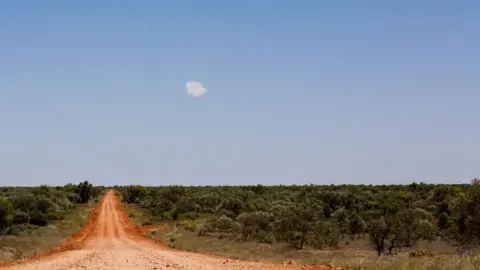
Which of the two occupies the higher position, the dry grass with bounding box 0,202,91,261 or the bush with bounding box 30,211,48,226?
the bush with bounding box 30,211,48,226

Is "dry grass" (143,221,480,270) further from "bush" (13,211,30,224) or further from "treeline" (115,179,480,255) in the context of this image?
"bush" (13,211,30,224)

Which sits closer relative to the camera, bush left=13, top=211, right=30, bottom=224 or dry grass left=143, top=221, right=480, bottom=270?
dry grass left=143, top=221, right=480, bottom=270

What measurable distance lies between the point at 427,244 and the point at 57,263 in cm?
2266

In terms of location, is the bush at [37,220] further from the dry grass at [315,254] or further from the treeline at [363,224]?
→ the treeline at [363,224]

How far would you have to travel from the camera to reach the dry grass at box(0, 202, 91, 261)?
27847mm

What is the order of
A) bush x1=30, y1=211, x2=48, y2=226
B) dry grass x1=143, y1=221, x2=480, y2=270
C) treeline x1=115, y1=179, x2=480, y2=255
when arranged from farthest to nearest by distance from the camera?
bush x1=30, y1=211, x2=48, y2=226
treeline x1=115, y1=179, x2=480, y2=255
dry grass x1=143, y1=221, x2=480, y2=270

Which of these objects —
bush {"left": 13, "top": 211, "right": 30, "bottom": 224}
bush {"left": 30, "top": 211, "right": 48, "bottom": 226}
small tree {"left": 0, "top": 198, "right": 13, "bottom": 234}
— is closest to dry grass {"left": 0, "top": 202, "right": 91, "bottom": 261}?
bush {"left": 30, "top": 211, "right": 48, "bottom": 226}

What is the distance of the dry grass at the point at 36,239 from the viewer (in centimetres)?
2785

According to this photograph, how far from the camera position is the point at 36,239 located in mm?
35406

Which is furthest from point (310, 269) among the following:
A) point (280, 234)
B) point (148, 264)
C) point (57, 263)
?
point (280, 234)

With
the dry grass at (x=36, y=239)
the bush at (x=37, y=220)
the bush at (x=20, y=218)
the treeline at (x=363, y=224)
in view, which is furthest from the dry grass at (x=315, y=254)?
the bush at (x=20, y=218)

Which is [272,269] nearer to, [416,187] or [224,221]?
[224,221]

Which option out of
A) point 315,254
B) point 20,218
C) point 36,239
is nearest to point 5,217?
point 20,218

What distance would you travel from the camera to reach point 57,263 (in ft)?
67.6
